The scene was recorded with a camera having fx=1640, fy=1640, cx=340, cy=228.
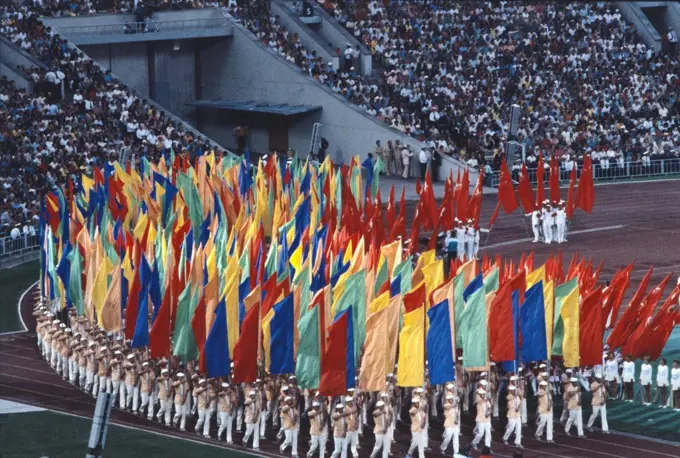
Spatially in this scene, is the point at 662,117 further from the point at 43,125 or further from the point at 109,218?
the point at 109,218

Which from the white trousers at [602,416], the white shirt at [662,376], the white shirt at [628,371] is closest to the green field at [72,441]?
the white trousers at [602,416]

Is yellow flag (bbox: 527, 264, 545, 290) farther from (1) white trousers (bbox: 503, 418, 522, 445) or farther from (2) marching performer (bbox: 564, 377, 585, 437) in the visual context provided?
(1) white trousers (bbox: 503, 418, 522, 445)

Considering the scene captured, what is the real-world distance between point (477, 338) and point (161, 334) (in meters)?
5.19

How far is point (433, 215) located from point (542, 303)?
12.6 meters

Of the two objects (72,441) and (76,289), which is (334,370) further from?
(76,289)

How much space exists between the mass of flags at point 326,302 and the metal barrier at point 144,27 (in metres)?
19.0

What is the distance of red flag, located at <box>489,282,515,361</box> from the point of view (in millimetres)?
25953

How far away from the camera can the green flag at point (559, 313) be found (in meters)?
27.0

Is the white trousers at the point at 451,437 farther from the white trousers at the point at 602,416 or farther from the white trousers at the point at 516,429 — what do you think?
the white trousers at the point at 602,416

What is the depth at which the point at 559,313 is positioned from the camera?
27125 mm

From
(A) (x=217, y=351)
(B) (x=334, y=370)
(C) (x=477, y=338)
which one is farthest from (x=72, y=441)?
(C) (x=477, y=338)

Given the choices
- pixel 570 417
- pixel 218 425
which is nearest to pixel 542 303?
pixel 570 417

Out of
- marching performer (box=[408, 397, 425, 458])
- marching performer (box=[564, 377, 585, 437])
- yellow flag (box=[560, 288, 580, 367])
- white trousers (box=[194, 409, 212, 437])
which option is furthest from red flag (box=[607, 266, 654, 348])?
white trousers (box=[194, 409, 212, 437])

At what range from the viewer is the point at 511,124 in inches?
1954
